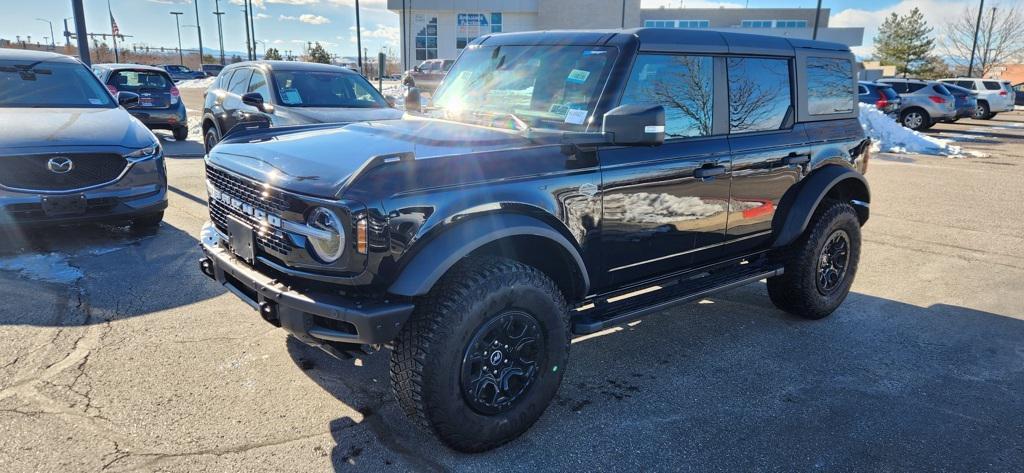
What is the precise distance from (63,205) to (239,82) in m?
5.07

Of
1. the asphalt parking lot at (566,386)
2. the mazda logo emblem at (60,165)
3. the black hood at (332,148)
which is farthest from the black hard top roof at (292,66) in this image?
the black hood at (332,148)

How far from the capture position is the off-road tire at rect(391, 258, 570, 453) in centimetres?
271

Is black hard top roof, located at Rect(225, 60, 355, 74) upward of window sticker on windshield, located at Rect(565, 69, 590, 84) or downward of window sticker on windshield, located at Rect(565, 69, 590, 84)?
upward

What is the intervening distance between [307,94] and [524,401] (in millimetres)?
7075

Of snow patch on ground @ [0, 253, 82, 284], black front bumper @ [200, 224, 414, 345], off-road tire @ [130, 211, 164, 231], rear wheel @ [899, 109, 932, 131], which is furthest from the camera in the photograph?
rear wheel @ [899, 109, 932, 131]

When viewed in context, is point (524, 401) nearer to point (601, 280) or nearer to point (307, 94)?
point (601, 280)

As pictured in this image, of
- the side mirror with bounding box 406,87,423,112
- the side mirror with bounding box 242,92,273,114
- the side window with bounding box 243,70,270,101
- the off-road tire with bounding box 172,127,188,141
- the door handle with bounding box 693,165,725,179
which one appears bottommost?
the off-road tire with bounding box 172,127,188,141

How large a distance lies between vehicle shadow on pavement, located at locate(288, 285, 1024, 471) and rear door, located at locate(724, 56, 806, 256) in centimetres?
79

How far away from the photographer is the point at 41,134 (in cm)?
554

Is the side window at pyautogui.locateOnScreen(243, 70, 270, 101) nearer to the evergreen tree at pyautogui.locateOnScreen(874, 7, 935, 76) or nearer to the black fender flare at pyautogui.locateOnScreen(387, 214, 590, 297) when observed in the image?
the black fender flare at pyautogui.locateOnScreen(387, 214, 590, 297)

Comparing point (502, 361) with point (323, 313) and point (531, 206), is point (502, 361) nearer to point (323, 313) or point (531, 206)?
point (531, 206)

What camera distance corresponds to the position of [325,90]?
9.14 m

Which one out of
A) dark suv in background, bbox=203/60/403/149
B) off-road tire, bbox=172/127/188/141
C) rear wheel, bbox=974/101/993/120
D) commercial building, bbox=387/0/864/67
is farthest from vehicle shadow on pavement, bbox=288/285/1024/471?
commercial building, bbox=387/0/864/67

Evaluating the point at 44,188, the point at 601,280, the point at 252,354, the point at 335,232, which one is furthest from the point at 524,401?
the point at 44,188
